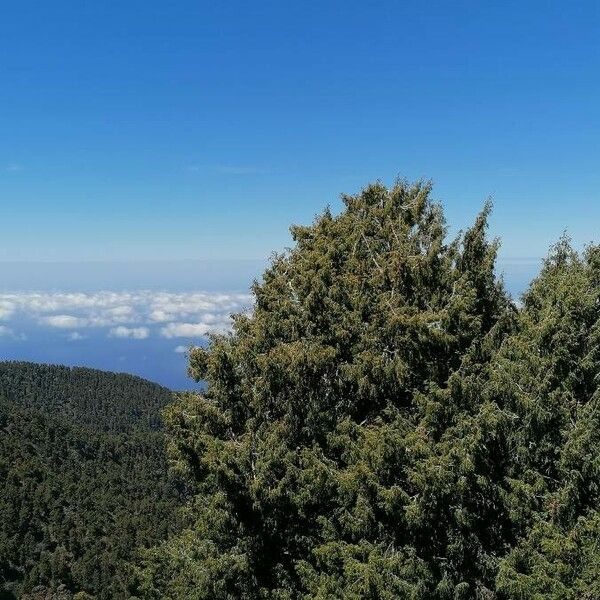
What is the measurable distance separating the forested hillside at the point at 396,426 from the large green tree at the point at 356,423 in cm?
4

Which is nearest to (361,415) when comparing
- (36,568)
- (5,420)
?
(36,568)

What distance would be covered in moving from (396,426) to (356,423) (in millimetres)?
1258

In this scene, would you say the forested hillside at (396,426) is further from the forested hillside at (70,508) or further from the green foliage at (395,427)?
the forested hillside at (70,508)

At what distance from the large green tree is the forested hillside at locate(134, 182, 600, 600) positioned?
0.04m

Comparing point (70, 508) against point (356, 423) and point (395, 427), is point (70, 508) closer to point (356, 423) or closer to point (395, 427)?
point (356, 423)

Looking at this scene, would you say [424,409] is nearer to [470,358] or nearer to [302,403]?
[470,358]

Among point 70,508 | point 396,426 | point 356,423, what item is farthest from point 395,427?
point 70,508

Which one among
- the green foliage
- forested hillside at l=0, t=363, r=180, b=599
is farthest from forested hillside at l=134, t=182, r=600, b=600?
forested hillside at l=0, t=363, r=180, b=599

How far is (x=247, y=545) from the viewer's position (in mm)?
12539

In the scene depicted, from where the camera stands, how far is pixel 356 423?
41.4 feet

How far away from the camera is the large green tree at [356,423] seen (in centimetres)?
1071

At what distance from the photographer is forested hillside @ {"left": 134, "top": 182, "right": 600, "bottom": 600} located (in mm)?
10469

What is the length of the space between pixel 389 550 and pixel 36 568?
399 feet

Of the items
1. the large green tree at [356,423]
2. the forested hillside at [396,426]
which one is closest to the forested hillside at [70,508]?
the large green tree at [356,423]
